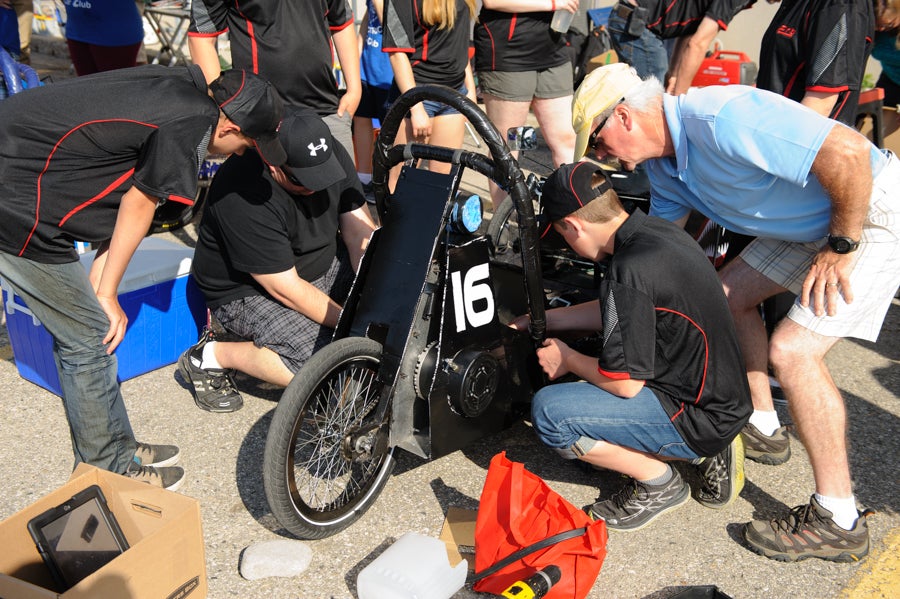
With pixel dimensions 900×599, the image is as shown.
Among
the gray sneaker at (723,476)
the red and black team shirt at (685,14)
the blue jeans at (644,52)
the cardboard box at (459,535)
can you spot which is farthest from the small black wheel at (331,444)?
the blue jeans at (644,52)

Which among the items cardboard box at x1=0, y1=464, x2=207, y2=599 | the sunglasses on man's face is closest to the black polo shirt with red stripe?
the sunglasses on man's face

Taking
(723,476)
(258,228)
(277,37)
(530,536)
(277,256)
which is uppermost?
(277,37)

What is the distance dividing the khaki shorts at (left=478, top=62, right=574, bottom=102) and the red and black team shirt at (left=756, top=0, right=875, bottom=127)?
5.29 feet

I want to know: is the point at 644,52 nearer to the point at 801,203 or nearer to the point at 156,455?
the point at 801,203

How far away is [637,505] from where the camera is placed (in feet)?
9.87

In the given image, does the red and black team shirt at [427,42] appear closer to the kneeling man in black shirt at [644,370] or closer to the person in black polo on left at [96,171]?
the person in black polo on left at [96,171]

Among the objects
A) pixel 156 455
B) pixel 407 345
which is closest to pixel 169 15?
pixel 156 455

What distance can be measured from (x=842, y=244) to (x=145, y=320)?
2.99 m

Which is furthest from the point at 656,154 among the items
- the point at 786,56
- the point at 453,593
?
the point at 453,593

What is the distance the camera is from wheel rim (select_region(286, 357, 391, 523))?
2.83 meters

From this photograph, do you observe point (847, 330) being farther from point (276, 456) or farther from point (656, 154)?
point (276, 456)

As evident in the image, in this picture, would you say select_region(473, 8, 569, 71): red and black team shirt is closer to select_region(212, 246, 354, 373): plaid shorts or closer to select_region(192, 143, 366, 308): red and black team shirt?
select_region(192, 143, 366, 308): red and black team shirt

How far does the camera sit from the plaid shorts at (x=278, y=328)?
3.51 m

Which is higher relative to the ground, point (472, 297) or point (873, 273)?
point (873, 273)
